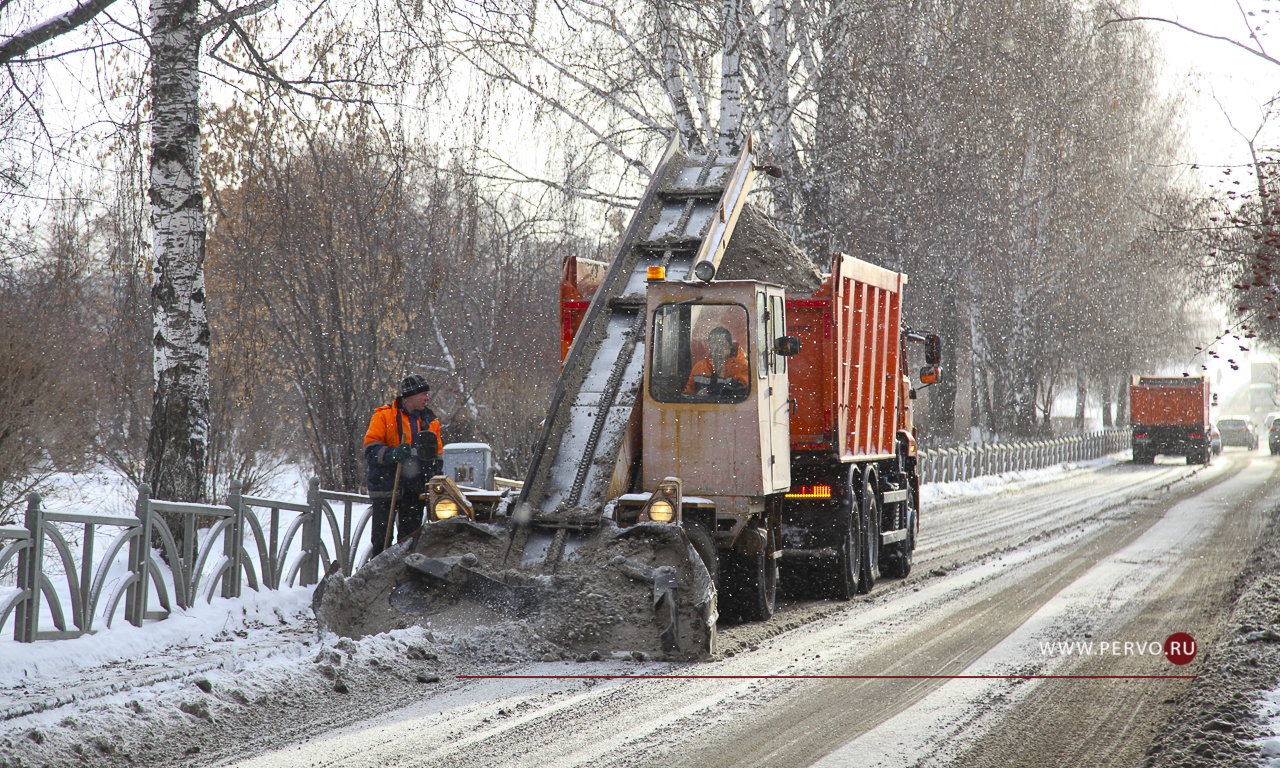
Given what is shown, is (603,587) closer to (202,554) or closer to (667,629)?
(667,629)

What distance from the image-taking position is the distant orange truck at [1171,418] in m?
41.8

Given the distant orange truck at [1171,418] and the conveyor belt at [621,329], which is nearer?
the conveyor belt at [621,329]

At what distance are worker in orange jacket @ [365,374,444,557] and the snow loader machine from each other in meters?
1.32

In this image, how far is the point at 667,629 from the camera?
23.1ft

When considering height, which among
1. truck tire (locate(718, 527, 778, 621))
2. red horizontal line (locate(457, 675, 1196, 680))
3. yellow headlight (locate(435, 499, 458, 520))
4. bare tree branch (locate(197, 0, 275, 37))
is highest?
bare tree branch (locate(197, 0, 275, 37))

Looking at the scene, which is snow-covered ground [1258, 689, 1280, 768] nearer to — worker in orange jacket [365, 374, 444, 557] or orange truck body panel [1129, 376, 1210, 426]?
worker in orange jacket [365, 374, 444, 557]

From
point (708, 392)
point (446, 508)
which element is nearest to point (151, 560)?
point (446, 508)

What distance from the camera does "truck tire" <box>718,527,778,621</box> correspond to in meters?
8.76

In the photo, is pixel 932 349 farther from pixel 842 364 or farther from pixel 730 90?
pixel 730 90

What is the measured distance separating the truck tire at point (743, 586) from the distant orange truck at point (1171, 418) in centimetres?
3783

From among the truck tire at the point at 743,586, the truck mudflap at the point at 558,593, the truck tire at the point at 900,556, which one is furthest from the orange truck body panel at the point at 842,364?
the truck mudflap at the point at 558,593

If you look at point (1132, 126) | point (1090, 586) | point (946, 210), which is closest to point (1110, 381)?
point (1132, 126)

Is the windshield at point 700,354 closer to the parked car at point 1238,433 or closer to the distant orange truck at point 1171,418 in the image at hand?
the distant orange truck at point 1171,418

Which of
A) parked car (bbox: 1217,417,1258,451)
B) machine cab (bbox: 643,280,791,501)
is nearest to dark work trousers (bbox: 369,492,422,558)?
machine cab (bbox: 643,280,791,501)
